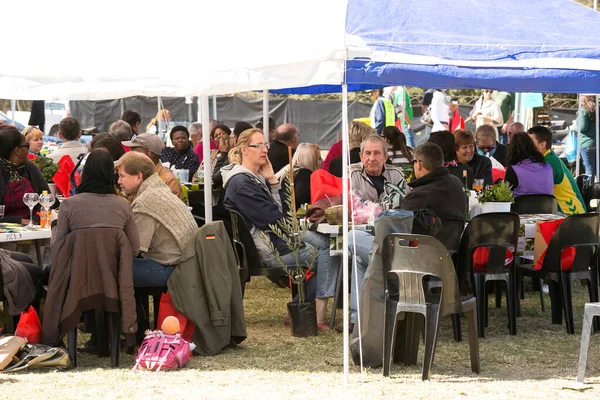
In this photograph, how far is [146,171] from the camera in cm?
650

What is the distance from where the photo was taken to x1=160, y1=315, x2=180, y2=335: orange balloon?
6.11 metres

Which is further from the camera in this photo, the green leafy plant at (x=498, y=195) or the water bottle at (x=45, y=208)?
the green leafy plant at (x=498, y=195)

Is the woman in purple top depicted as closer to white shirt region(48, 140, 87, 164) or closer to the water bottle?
the water bottle

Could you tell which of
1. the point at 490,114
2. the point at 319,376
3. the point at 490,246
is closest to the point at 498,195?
the point at 490,246

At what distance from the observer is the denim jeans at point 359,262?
6.39 m

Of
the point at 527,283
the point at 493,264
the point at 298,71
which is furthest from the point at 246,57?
the point at 527,283

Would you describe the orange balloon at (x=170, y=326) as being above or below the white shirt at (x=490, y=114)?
below

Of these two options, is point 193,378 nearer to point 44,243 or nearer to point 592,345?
point 44,243

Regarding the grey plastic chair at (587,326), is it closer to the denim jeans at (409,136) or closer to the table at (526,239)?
the table at (526,239)

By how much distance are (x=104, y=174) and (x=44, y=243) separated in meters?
1.66

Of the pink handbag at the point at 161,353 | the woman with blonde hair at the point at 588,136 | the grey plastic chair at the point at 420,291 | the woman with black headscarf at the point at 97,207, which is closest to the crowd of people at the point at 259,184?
the woman with black headscarf at the point at 97,207

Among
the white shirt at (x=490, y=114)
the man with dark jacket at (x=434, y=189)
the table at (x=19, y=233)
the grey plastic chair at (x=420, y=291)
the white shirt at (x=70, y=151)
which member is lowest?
the grey plastic chair at (x=420, y=291)

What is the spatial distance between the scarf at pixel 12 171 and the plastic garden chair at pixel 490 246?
3.43 metres

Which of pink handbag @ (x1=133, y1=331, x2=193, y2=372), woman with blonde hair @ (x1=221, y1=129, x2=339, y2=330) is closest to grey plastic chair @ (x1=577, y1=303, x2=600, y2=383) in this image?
woman with blonde hair @ (x1=221, y1=129, x2=339, y2=330)
